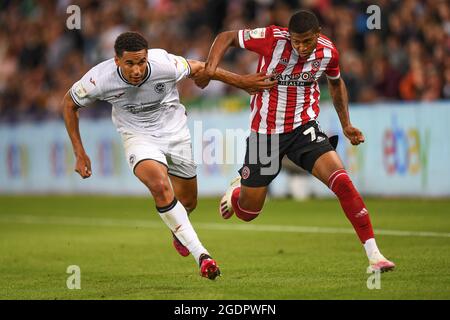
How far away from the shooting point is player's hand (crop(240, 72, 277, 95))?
9078 millimetres

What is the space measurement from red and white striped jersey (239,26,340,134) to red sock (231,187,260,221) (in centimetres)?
109

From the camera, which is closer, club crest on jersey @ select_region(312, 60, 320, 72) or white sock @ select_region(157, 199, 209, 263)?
white sock @ select_region(157, 199, 209, 263)

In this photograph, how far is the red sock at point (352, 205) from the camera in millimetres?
8617

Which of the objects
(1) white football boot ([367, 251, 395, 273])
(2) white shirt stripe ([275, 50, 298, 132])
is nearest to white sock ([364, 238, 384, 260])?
(1) white football boot ([367, 251, 395, 273])

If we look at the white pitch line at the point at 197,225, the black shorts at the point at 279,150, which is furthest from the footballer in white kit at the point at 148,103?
the white pitch line at the point at 197,225

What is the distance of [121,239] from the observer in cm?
1336

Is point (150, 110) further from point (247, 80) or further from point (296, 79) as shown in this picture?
point (296, 79)

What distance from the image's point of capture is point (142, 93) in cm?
913

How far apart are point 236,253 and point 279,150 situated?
1.99 meters

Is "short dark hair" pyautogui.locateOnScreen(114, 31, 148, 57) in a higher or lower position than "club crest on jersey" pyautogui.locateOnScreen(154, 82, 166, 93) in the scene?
higher

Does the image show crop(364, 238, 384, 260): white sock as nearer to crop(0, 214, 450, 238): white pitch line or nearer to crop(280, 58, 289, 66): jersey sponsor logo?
crop(280, 58, 289, 66): jersey sponsor logo

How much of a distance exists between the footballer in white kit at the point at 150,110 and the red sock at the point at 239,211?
90 cm
